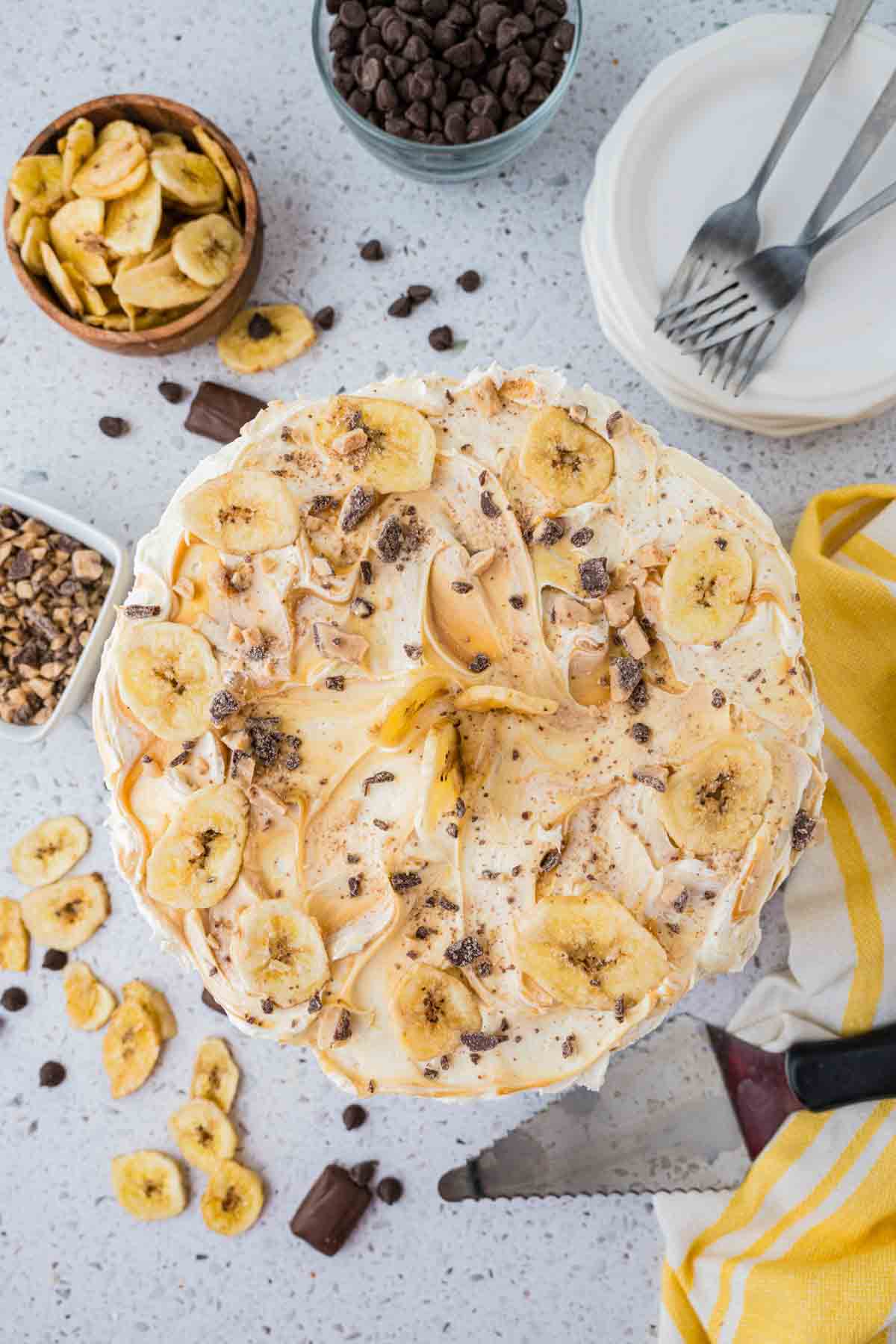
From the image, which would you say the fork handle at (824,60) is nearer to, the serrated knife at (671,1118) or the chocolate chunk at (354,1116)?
the serrated knife at (671,1118)

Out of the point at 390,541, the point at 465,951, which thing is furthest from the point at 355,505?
the point at 465,951

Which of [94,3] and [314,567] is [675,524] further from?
[94,3]

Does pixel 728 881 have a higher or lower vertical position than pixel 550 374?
lower

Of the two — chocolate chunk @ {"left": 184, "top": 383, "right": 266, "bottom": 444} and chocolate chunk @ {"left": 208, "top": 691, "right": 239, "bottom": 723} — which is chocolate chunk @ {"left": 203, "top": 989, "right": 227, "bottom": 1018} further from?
chocolate chunk @ {"left": 184, "top": 383, "right": 266, "bottom": 444}

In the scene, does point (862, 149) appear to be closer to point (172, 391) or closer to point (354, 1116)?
point (172, 391)

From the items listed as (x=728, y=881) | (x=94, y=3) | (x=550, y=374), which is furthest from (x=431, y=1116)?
(x=94, y=3)
